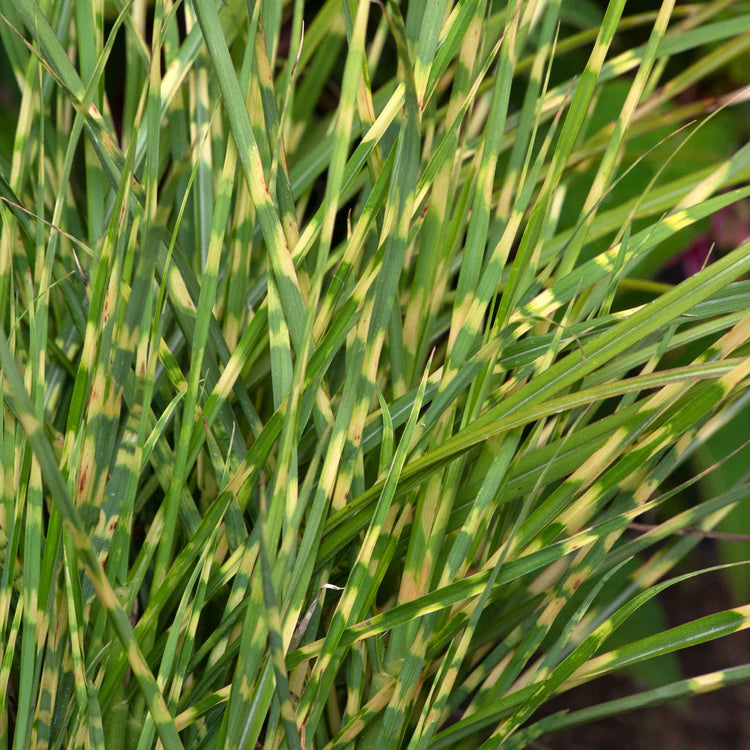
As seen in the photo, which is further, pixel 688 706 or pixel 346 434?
pixel 688 706

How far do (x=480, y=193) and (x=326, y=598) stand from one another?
5.7 inches

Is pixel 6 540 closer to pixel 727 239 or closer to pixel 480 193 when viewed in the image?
pixel 480 193

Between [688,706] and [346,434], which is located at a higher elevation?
[346,434]

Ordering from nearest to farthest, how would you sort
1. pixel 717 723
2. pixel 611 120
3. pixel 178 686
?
1. pixel 178 686
2. pixel 611 120
3. pixel 717 723

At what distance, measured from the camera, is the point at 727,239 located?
548mm

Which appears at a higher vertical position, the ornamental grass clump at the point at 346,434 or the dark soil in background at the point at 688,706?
the ornamental grass clump at the point at 346,434

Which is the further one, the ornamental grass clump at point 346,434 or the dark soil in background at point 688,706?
the dark soil in background at point 688,706

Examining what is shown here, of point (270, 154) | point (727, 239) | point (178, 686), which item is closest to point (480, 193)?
point (270, 154)

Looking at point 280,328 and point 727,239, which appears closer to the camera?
point 280,328

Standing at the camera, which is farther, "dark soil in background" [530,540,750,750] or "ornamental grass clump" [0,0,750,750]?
"dark soil in background" [530,540,750,750]

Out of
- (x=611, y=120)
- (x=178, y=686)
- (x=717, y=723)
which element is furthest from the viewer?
(x=717, y=723)

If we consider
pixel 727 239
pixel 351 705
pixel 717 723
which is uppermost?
pixel 727 239

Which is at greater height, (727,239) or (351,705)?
(727,239)

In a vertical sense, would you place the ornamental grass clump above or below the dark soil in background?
above
